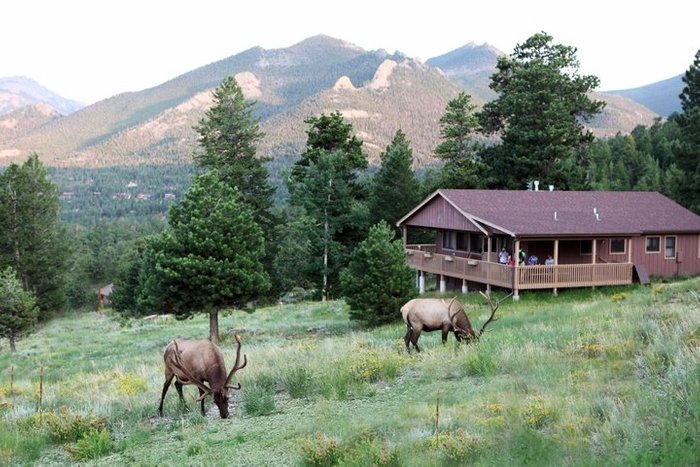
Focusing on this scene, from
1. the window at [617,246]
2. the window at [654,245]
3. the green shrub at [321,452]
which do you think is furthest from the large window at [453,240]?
the green shrub at [321,452]

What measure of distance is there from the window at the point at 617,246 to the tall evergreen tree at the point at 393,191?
1515 cm

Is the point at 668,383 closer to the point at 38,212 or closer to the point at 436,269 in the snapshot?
the point at 436,269

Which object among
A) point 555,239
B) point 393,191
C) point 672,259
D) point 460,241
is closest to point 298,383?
point 555,239

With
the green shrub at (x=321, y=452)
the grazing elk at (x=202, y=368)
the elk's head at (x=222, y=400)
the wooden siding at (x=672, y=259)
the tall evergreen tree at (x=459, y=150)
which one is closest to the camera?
the green shrub at (x=321, y=452)

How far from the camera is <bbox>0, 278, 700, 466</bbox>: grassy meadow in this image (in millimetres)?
6902

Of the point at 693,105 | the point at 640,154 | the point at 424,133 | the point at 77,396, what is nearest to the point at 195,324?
the point at 77,396

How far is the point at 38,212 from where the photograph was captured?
49.7m

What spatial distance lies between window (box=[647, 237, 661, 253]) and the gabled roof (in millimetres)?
749

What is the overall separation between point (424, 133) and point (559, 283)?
552 feet

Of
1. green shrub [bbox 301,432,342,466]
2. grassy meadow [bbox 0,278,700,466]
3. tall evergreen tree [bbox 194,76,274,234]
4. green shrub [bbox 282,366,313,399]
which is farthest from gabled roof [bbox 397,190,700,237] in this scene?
green shrub [bbox 301,432,342,466]

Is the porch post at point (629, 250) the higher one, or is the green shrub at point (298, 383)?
the porch post at point (629, 250)

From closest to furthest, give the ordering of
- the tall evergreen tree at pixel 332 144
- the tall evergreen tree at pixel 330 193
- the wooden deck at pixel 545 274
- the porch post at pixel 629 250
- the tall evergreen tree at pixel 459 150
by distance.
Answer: the wooden deck at pixel 545 274
the porch post at pixel 629 250
the tall evergreen tree at pixel 330 193
the tall evergreen tree at pixel 332 144
the tall evergreen tree at pixel 459 150

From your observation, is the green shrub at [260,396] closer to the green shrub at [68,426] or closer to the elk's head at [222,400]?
the elk's head at [222,400]

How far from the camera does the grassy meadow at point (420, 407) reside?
6.90 meters
